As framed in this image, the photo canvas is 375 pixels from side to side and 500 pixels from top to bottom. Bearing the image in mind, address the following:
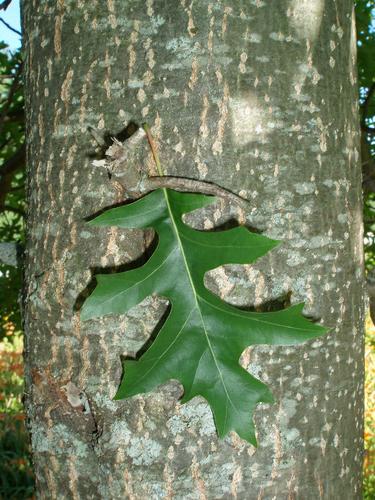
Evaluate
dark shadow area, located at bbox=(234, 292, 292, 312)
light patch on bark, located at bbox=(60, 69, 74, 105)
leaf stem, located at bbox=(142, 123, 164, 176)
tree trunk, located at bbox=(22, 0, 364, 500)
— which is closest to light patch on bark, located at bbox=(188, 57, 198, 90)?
tree trunk, located at bbox=(22, 0, 364, 500)

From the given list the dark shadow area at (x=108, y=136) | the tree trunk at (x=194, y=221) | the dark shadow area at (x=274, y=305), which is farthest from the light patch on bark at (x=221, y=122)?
the dark shadow area at (x=274, y=305)

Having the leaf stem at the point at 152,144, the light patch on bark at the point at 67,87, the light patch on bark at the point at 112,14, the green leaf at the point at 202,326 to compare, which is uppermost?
the light patch on bark at the point at 112,14

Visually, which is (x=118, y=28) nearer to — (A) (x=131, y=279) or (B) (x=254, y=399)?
(A) (x=131, y=279)

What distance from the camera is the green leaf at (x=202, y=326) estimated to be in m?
0.92

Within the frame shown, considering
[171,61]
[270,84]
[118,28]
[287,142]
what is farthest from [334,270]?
[118,28]

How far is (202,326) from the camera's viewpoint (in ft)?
3.14

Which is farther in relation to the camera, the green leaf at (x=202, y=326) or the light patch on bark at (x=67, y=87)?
the light patch on bark at (x=67, y=87)

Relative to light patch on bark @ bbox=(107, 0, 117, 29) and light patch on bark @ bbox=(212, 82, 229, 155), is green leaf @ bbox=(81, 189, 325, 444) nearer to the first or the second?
light patch on bark @ bbox=(212, 82, 229, 155)

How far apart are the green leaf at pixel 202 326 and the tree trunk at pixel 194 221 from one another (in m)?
0.05

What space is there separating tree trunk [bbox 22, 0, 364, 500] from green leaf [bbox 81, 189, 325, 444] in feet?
0.17

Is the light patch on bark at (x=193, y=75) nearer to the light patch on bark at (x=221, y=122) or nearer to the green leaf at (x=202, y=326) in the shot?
the light patch on bark at (x=221, y=122)

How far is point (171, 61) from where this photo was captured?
0.98 meters

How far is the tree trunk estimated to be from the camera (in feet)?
3.21

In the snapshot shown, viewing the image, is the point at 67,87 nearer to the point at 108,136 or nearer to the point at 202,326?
the point at 108,136
